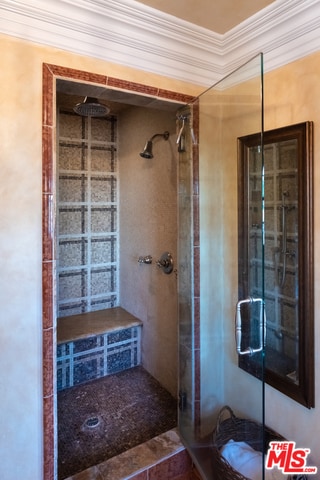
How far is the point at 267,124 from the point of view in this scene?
171cm

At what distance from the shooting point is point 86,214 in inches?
122

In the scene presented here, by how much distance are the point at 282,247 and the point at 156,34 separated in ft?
4.37

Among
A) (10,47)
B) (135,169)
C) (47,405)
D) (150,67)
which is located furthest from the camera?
(135,169)

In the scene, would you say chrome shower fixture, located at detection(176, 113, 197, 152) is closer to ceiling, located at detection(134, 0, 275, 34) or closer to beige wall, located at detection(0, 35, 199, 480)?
ceiling, located at detection(134, 0, 275, 34)

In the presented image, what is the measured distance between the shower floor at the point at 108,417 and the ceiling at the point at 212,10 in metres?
2.47

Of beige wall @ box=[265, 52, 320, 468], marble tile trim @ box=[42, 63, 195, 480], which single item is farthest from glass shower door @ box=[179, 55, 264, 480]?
marble tile trim @ box=[42, 63, 195, 480]

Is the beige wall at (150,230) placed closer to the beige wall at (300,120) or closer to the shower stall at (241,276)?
the shower stall at (241,276)

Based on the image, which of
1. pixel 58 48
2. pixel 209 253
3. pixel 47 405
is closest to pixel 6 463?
pixel 47 405

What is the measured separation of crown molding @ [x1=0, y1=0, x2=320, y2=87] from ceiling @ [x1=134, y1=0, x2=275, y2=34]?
3cm

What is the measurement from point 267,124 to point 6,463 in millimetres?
2134

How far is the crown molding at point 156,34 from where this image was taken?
53.4 inches

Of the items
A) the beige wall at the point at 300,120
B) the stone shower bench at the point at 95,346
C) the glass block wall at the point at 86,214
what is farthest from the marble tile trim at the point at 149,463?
the glass block wall at the point at 86,214

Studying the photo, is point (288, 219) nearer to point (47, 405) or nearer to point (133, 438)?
point (47, 405)

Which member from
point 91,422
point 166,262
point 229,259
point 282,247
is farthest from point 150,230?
point 91,422
